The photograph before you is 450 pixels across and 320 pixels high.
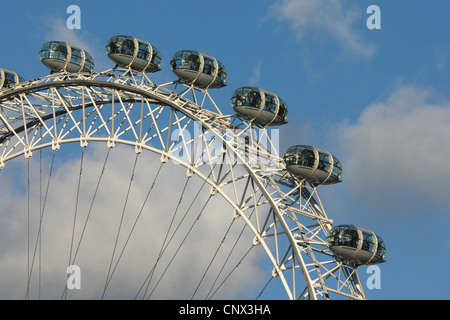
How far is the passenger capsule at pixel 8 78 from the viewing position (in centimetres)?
7631

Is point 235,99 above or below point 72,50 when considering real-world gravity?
below

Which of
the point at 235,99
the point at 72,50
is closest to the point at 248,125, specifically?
the point at 235,99

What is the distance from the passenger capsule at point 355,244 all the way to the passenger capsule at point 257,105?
8665mm

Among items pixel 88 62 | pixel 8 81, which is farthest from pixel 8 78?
pixel 88 62

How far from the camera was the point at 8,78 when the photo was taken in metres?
76.9

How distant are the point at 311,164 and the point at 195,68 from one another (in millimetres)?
9916

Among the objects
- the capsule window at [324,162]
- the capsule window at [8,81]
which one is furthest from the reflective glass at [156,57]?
the capsule window at [8,81]

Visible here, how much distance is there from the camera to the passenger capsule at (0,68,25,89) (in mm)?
76312

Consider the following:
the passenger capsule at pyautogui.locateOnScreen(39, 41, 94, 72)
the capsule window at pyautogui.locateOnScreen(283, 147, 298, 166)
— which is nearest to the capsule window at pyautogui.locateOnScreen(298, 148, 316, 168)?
the capsule window at pyautogui.locateOnScreen(283, 147, 298, 166)

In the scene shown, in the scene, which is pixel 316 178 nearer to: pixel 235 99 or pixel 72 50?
pixel 235 99

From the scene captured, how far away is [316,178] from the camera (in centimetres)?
6056
